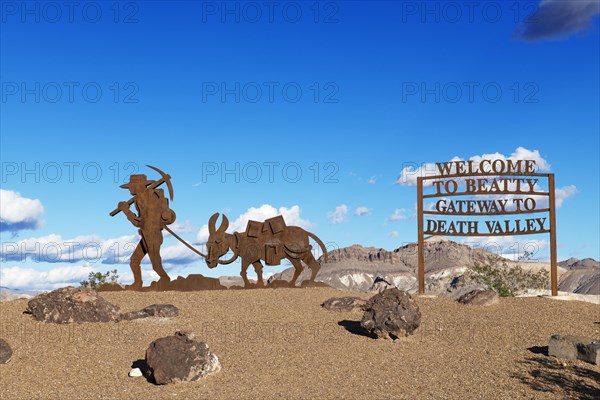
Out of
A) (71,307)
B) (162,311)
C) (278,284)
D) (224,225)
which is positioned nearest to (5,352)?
(71,307)

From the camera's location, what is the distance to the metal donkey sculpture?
1995 centimetres

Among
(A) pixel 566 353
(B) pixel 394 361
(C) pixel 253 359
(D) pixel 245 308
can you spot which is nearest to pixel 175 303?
(D) pixel 245 308

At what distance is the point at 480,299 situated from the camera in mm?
17766

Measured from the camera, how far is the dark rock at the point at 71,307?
14.5 meters

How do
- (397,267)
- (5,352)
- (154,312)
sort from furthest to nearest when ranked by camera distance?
1. (397,267)
2. (154,312)
3. (5,352)

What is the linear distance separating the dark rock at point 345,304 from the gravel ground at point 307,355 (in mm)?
329

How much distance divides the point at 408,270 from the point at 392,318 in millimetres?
73676

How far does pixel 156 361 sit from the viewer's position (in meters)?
10.7

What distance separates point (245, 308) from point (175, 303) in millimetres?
2046

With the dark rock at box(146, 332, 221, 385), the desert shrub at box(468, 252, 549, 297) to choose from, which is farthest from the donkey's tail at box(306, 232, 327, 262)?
the dark rock at box(146, 332, 221, 385)

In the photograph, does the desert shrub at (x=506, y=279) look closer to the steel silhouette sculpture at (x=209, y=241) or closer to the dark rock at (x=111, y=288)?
the steel silhouette sculpture at (x=209, y=241)

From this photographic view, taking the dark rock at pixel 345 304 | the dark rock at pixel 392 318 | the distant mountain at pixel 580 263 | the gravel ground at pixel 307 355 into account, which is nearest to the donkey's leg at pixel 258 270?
the gravel ground at pixel 307 355

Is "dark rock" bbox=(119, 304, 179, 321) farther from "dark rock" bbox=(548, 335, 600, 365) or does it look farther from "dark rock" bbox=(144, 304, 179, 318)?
"dark rock" bbox=(548, 335, 600, 365)

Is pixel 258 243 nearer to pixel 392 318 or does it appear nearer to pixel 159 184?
pixel 159 184
